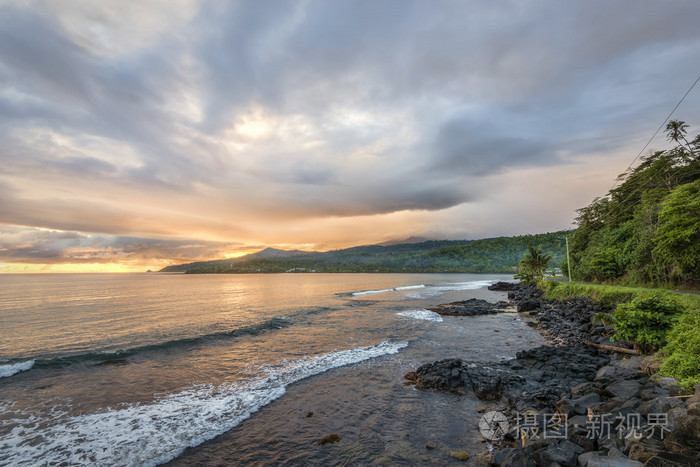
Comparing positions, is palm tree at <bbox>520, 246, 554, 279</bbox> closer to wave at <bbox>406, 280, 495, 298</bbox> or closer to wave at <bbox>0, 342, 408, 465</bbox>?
wave at <bbox>406, 280, 495, 298</bbox>

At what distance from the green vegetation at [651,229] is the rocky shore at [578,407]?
9.17 m

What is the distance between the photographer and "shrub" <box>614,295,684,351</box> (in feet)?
39.4

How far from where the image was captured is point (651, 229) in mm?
24703

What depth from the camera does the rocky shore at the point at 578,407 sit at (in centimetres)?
534

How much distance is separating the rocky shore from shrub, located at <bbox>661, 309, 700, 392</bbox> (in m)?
0.51

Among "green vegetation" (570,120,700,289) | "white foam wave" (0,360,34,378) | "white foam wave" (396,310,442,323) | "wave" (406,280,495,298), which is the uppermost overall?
"green vegetation" (570,120,700,289)

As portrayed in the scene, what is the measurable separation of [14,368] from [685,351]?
29069 mm

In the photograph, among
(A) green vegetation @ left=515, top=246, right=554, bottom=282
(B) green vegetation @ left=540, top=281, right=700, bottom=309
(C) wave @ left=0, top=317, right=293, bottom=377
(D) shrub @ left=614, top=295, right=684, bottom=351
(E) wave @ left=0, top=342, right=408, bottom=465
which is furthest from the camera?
(A) green vegetation @ left=515, top=246, right=554, bottom=282

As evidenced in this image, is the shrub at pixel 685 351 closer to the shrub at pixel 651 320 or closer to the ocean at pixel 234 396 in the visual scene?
the shrub at pixel 651 320

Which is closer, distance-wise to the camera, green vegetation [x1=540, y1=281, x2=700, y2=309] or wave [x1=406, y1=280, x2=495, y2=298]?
green vegetation [x1=540, y1=281, x2=700, y2=309]

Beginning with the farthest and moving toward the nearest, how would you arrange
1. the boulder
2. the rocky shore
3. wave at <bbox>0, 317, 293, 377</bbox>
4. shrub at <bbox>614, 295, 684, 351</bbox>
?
wave at <bbox>0, 317, 293, 377</bbox>
shrub at <bbox>614, 295, 684, 351</bbox>
the boulder
the rocky shore

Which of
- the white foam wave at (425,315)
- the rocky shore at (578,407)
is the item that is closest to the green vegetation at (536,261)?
the white foam wave at (425,315)

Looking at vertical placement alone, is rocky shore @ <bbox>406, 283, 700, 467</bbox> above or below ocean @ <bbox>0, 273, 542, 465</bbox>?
above

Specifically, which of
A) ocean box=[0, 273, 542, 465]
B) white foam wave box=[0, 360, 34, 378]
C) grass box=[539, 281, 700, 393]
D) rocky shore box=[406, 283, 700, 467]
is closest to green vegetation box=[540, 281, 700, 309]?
grass box=[539, 281, 700, 393]
